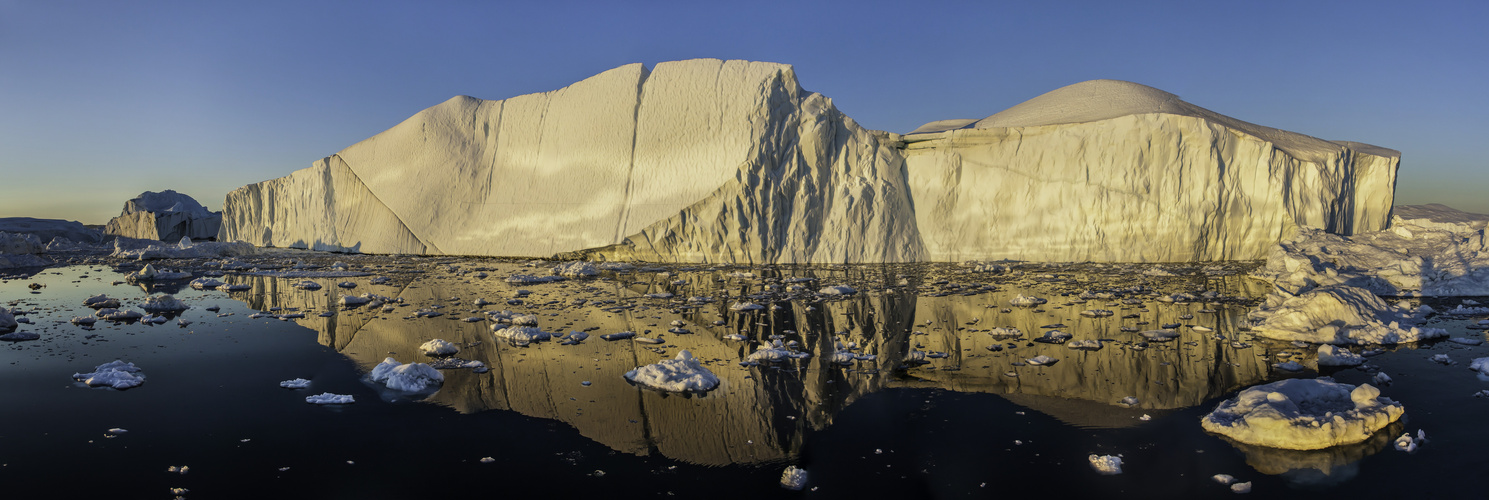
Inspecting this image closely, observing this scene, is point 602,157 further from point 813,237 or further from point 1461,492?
point 1461,492

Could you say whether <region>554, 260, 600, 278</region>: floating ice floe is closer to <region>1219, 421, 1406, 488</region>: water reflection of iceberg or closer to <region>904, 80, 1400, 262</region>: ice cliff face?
<region>904, 80, 1400, 262</region>: ice cliff face

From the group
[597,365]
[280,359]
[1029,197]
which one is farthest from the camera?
[1029,197]

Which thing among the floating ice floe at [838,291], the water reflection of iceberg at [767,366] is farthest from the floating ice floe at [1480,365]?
the floating ice floe at [838,291]

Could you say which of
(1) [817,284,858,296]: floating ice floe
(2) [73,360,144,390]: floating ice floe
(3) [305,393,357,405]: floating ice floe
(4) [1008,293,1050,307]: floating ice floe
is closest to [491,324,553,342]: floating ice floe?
(3) [305,393,357,405]: floating ice floe

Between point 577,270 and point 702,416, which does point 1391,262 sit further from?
point 577,270

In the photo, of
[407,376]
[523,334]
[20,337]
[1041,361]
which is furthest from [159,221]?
[1041,361]

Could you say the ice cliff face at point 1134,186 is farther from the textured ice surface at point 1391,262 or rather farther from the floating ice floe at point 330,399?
the floating ice floe at point 330,399

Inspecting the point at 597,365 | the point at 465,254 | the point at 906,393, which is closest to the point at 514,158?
the point at 465,254
